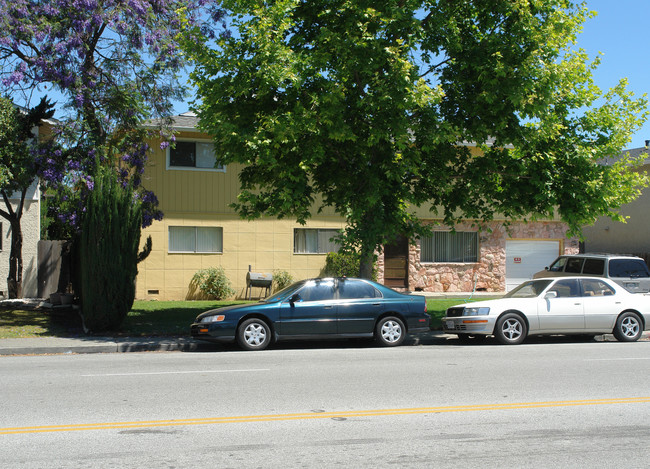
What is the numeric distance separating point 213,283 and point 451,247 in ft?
30.8

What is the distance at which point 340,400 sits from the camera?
7.61 m

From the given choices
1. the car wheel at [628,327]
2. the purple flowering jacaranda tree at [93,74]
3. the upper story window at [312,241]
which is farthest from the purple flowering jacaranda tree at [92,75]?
the car wheel at [628,327]

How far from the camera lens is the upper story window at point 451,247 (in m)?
25.4

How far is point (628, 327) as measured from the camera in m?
14.2

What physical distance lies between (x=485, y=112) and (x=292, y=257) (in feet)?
35.9

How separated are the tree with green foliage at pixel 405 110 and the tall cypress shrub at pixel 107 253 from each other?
254 centimetres

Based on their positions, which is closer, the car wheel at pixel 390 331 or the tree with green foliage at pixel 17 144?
the car wheel at pixel 390 331

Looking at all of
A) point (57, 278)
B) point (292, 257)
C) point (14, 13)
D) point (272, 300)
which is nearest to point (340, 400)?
point (272, 300)

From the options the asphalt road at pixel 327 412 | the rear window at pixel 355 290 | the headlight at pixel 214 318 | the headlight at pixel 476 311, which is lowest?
the asphalt road at pixel 327 412

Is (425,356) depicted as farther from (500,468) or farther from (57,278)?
(57,278)

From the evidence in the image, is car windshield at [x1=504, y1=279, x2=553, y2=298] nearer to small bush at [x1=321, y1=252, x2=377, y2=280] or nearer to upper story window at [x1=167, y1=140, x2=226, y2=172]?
small bush at [x1=321, y1=252, x2=377, y2=280]

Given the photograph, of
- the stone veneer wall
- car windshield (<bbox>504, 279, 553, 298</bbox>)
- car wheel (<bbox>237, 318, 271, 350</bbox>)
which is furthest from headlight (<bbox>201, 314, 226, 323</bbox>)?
the stone veneer wall

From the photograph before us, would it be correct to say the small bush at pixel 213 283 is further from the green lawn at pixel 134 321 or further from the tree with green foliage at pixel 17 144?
the tree with green foliage at pixel 17 144

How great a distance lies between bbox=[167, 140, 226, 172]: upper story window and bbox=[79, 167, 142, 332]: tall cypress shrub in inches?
312
